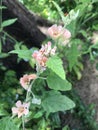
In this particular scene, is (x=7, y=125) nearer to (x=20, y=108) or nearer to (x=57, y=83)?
(x=20, y=108)

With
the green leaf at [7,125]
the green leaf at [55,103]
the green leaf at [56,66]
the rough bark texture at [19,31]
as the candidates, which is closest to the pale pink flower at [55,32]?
the green leaf at [56,66]

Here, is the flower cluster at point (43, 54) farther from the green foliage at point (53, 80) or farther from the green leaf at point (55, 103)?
the green leaf at point (55, 103)

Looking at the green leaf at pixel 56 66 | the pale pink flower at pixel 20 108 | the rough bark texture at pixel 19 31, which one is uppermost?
the rough bark texture at pixel 19 31

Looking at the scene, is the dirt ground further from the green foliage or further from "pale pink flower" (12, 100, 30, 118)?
"pale pink flower" (12, 100, 30, 118)

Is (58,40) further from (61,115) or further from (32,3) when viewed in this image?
(32,3)

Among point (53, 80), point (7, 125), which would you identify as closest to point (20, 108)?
point (7, 125)

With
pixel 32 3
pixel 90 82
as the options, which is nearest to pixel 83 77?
pixel 90 82

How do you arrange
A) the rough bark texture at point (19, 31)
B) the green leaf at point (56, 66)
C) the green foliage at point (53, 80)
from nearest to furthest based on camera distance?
the green leaf at point (56, 66), the green foliage at point (53, 80), the rough bark texture at point (19, 31)
